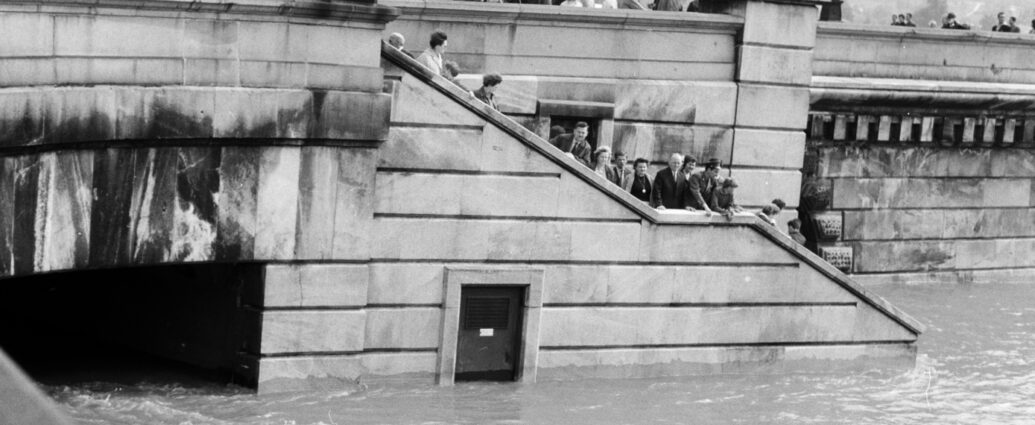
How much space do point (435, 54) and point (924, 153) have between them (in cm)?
1401

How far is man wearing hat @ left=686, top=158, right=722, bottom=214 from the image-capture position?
19.4m

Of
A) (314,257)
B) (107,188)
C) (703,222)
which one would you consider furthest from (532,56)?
(107,188)

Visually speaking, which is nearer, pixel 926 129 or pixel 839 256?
pixel 839 256

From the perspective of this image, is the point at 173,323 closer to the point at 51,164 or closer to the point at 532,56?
the point at 51,164

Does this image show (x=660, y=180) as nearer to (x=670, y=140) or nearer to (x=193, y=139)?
(x=670, y=140)

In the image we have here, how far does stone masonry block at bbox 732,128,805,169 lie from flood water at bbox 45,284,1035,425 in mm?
3389

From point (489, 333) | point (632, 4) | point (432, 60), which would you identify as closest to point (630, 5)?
point (632, 4)

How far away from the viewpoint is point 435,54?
18.6 metres

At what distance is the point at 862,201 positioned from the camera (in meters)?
29.0

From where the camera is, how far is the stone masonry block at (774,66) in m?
22.9

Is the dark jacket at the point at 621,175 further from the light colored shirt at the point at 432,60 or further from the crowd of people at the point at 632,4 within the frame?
the crowd of people at the point at 632,4

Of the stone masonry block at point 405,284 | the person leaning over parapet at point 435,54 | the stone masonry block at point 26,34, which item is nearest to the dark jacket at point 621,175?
the person leaning over parapet at point 435,54

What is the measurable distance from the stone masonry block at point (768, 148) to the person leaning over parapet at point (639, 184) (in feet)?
13.2

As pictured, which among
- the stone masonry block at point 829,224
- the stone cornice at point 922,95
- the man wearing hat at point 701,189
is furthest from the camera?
the stone masonry block at point 829,224
